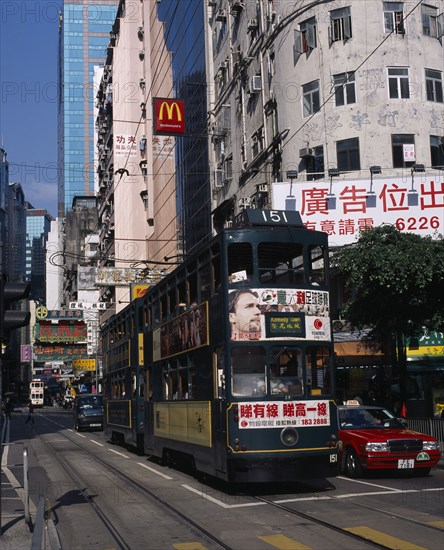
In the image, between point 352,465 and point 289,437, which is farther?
point 352,465

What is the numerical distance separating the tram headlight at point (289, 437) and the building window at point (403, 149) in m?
17.5

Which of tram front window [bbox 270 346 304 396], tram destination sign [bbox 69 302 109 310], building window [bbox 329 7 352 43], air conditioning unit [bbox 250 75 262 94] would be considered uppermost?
building window [bbox 329 7 352 43]

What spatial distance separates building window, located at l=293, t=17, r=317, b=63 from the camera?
102 feet

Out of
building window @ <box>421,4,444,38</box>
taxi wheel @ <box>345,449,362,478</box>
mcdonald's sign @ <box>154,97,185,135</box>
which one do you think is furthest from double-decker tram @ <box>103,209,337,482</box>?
building window @ <box>421,4,444,38</box>

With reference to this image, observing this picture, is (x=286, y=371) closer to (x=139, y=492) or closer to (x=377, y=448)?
(x=377, y=448)

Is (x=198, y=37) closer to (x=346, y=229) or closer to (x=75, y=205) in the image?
(x=346, y=229)

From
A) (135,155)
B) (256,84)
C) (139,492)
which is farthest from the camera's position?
(135,155)

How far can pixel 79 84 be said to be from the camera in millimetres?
183625

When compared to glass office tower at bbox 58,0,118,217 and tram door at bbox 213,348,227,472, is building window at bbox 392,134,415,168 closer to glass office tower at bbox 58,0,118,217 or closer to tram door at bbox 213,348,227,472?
tram door at bbox 213,348,227,472

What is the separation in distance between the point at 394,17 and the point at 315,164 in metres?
6.25

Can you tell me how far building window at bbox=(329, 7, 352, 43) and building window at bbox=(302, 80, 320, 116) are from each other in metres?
1.81

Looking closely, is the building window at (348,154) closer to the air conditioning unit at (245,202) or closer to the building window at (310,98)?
the building window at (310,98)

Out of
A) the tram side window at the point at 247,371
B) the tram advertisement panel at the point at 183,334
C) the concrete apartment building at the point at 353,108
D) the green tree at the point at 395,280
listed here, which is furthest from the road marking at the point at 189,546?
the concrete apartment building at the point at 353,108

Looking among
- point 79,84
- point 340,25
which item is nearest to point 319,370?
point 340,25
